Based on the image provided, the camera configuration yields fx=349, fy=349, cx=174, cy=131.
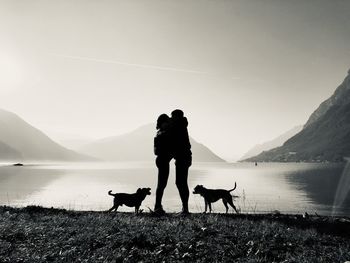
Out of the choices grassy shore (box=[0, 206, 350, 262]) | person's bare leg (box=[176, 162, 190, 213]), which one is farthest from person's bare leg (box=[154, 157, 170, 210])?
grassy shore (box=[0, 206, 350, 262])

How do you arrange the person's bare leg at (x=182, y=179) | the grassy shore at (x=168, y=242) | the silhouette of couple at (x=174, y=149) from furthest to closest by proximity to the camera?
the silhouette of couple at (x=174, y=149), the person's bare leg at (x=182, y=179), the grassy shore at (x=168, y=242)

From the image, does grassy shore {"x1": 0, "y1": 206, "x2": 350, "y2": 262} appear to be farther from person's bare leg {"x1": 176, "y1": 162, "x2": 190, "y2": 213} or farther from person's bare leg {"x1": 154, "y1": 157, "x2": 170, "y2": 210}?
person's bare leg {"x1": 154, "y1": 157, "x2": 170, "y2": 210}

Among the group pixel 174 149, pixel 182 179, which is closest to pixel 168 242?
pixel 182 179

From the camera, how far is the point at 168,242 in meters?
10.1

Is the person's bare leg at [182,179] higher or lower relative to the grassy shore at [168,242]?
higher

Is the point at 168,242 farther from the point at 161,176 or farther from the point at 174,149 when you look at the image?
the point at 174,149

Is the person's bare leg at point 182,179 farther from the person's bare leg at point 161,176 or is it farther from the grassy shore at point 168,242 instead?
the grassy shore at point 168,242

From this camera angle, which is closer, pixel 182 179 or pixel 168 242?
pixel 168 242

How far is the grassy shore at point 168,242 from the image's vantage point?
8953 millimetres

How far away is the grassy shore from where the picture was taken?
8.95 m

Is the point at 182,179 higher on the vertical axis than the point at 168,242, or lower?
higher

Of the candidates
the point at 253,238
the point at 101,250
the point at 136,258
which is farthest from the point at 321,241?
the point at 101,250

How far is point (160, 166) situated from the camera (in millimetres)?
17594

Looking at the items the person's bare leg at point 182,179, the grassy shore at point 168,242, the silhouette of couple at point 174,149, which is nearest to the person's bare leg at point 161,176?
the silhouette of couple at point 174,149
